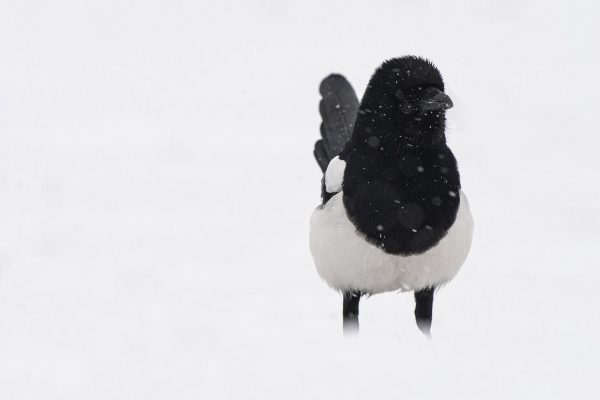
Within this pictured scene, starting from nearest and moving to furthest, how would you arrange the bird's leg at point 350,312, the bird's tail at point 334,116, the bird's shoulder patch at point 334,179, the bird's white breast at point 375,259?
the bird's white breast at point 375,259 → the bird's shoulder patch at point 334,179 → the bird's leg at point 350,312 → the bird's tail at point 334,116

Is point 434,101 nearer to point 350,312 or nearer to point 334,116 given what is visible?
point 350,312

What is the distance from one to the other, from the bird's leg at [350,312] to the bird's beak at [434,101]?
102cm

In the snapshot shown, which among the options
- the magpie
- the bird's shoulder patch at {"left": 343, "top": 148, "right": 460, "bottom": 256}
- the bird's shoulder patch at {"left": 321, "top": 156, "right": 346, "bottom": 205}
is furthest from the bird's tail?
the bird's shoulder patch at {"left": 343, "top": 148, "right": 460, "bottom": 256}

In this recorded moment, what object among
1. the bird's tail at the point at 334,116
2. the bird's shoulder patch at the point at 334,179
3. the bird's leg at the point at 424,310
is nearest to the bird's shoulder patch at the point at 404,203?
the bird's shoulder patch at the point at 334,179

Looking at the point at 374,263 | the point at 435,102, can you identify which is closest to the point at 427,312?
the point at 374,263

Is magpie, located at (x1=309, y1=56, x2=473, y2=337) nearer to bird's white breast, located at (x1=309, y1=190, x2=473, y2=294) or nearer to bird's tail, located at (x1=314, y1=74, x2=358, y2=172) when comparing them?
bird's white breast, located at (x1=309, y1=190, x2=473, y2=294)

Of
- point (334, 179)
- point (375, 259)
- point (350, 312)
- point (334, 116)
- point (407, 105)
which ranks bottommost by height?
point (350, 312)

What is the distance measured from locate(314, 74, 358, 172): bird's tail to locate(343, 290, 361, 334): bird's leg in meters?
1.18

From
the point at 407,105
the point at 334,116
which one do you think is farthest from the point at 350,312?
the point at 334,116

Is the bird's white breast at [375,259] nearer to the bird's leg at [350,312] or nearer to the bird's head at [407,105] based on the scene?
the bird's leg at [350,312]

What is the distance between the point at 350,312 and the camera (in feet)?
11.1

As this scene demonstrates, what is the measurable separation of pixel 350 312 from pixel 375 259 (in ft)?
1.61

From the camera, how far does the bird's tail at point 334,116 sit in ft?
14.3

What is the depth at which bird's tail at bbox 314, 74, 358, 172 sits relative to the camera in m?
4.36
